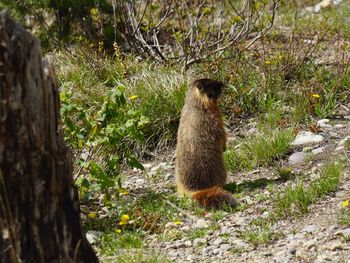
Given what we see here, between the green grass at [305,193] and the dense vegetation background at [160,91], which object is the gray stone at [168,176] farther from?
the green grass at [305,193]

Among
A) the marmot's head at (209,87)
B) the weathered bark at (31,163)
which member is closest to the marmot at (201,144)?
the marmot's head at (209,87)

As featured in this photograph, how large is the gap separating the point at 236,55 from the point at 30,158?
5832 millimetres

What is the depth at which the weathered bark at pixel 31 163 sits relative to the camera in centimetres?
374

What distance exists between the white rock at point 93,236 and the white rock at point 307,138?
2613mm

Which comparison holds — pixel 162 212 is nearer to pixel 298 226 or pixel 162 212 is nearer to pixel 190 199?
pixel 190 199

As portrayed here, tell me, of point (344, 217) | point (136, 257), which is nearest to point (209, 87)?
point (344, 217)

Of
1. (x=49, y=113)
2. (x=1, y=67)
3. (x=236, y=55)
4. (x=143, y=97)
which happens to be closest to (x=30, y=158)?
(x=49, y=113)

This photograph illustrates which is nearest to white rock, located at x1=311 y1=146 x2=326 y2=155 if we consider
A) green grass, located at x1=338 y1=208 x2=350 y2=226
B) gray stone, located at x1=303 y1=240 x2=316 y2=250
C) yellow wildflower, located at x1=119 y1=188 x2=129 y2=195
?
green grass, located at x1=338 y1=208 x2=350 y2=226

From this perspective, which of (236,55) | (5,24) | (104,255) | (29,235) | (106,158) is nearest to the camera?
(5,24)

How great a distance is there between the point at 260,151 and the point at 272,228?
171 centimetres

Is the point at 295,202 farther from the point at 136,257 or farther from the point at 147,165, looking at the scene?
the point at 147,165

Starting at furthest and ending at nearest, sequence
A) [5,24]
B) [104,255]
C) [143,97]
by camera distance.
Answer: [143,97]
[104,255]
[5,24]

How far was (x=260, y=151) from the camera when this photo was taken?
7438 millimetres

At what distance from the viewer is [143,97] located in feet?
28.3
